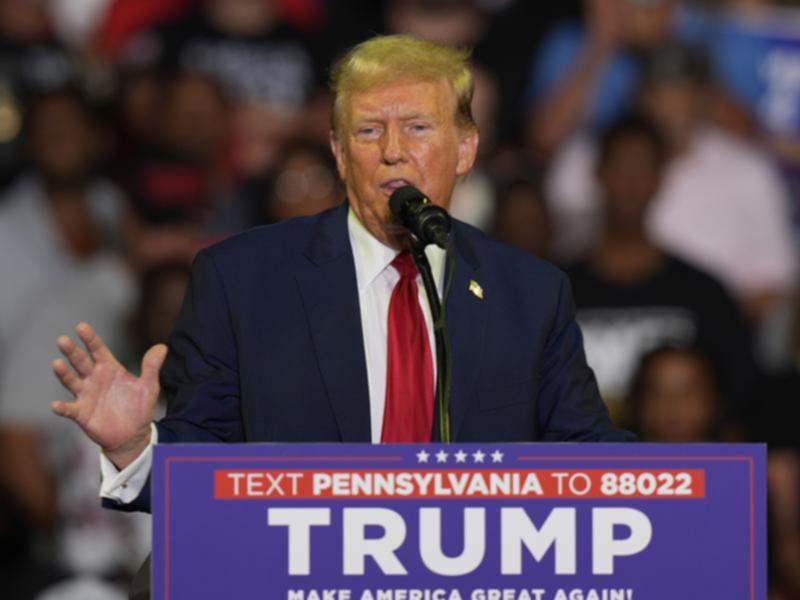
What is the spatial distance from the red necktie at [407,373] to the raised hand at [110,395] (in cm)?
42

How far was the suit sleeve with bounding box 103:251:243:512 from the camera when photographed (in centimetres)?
278


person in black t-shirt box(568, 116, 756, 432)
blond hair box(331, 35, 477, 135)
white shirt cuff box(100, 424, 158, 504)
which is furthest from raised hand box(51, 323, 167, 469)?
person in black t-shirt box(568, 116, 756, 432)

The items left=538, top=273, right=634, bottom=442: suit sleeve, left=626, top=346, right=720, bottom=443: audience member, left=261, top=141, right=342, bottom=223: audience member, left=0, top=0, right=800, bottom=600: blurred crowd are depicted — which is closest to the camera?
left=538, top=273, right=634, bottom=442: suit sleeve

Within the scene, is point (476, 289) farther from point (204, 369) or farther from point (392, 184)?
point (204, 369)

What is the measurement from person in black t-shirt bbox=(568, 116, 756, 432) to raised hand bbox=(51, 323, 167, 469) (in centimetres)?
317

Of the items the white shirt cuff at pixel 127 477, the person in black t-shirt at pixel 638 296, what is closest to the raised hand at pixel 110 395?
the white shirt cuff at pixel 127 477

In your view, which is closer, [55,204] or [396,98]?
[396,98]

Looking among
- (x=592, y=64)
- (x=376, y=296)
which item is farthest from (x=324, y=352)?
(x=592, y=64)

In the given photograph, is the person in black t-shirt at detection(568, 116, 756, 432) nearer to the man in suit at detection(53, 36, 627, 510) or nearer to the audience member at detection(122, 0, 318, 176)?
the audience member at detection(122, 0, 318, 176)

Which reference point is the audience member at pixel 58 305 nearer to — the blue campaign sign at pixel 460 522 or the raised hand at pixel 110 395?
the raised hand at pixel 110 395

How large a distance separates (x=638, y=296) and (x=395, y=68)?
3034 mm

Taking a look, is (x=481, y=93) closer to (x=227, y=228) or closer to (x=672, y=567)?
(x=227, y=228)

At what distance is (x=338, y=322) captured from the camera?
2.84 meters

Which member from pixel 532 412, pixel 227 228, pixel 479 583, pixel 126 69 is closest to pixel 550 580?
pixel 479 583
